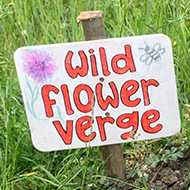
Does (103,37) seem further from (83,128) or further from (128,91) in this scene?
(83,128)

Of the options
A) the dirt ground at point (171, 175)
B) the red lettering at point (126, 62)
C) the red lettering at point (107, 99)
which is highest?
the red lettering at point (126, 62)

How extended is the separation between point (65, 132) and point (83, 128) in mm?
63

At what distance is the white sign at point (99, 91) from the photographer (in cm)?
117

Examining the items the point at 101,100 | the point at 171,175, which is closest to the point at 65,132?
the point at 101,100

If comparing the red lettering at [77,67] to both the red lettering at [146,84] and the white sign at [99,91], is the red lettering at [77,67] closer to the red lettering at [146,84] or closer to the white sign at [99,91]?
the white sign at [99,91]

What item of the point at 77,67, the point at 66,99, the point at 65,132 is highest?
the point at 77,67

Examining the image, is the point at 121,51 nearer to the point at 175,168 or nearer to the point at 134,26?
the point at 175,168

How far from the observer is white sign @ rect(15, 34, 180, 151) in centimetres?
117

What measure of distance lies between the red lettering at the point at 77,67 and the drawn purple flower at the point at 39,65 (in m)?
0.04

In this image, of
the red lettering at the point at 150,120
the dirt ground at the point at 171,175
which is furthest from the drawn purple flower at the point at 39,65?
the dirt ground at the point at 171,175

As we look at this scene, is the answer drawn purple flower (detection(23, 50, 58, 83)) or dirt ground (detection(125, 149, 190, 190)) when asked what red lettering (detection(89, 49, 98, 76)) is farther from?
dirt ground (detection(125, 149, 190, 190))

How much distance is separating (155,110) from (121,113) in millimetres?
115

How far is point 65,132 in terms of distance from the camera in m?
1.26

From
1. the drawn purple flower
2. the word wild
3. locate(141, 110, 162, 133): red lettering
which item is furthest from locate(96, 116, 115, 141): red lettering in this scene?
the drawn purple flower
